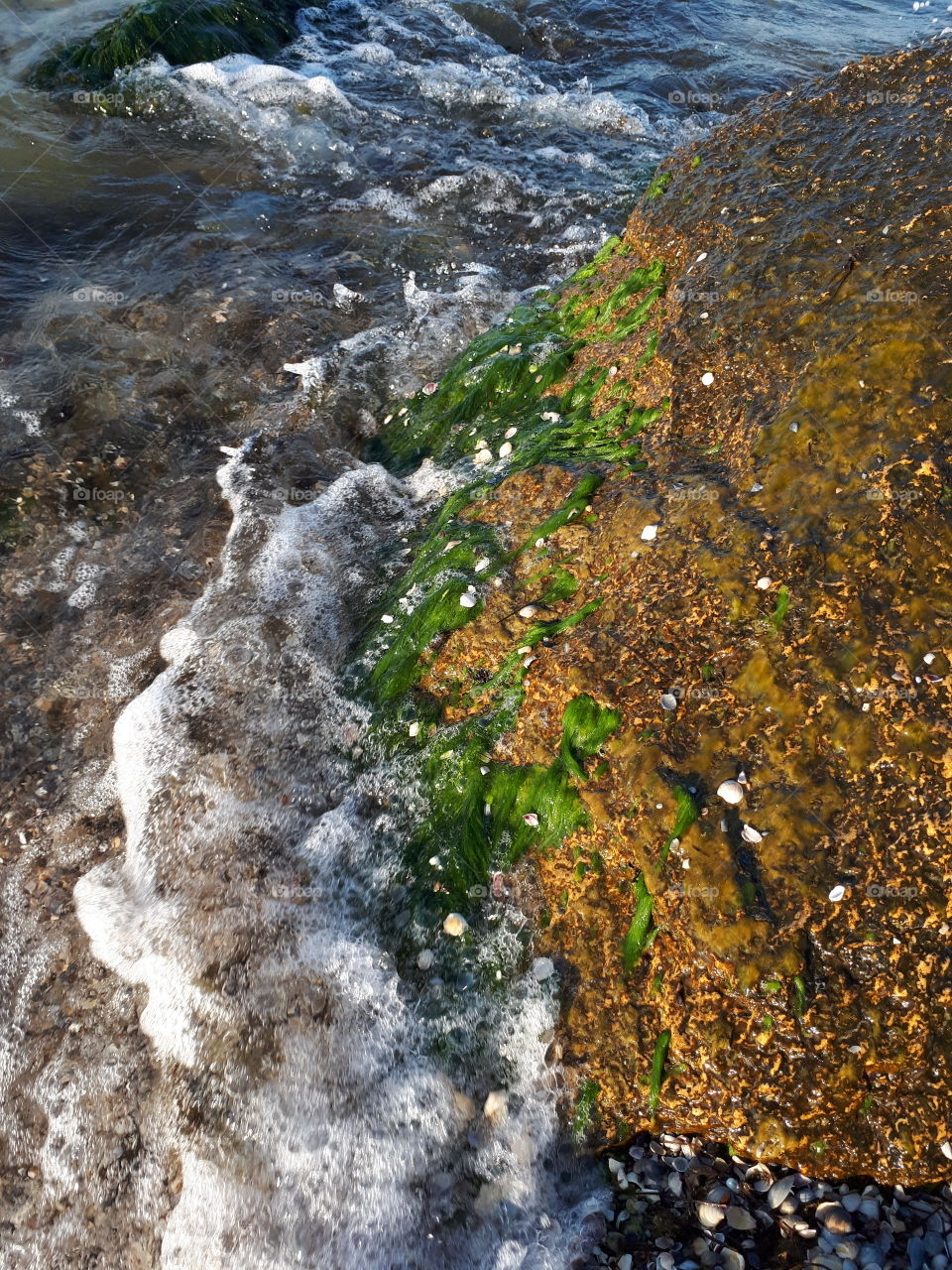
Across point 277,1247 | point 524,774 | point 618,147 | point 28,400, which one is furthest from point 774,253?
point 618,147

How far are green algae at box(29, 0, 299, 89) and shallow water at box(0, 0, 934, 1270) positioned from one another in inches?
24.0

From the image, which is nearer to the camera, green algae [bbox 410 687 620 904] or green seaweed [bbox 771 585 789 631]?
green seaweed [bbox 771 585 789 631]

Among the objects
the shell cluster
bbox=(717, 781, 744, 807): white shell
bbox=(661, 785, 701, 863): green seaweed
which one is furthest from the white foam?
bbox=(717, 781, 744, 807): white shell

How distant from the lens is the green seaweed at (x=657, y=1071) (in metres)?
3.51

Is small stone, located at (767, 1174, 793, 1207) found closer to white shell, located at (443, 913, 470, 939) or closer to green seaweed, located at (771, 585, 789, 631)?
white shell, located at (443, 913, 470, 939)

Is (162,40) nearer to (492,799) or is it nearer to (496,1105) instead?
(492,799)

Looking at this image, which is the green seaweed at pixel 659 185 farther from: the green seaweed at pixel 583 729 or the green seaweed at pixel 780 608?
the green seaweed at pixel 583 729

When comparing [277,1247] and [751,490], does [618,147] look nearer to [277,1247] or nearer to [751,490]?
[751,490]

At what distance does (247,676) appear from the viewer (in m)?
5.60

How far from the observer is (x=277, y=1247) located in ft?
11.5

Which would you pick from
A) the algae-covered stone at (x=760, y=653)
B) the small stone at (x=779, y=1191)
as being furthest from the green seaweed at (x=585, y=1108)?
the small stone at (x=779, y=1191)

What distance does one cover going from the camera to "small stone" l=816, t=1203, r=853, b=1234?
3072 millimetres

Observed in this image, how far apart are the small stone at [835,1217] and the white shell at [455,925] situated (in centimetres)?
197

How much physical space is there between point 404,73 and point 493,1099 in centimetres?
1597
